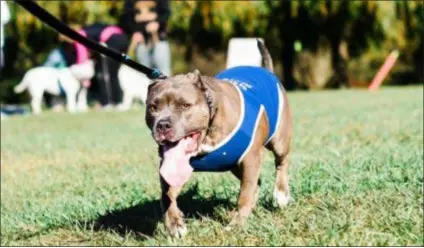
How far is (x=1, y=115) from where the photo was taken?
65.1 ft

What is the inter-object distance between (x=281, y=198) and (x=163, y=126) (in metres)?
1.44

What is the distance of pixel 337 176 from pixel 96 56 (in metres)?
15.5

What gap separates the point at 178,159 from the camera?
4387mm

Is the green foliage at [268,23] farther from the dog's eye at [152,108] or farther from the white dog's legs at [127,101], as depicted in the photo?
the dog's eye at [152,108]

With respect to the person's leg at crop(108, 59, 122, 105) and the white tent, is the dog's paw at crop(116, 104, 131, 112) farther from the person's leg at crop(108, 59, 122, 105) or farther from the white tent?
the white tent

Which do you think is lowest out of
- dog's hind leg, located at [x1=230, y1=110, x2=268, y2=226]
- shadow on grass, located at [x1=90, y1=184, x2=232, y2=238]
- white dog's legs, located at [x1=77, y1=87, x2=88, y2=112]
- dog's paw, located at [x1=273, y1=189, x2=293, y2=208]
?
white dog's legs, located at [x1=77, y1=87, x2=88, y2=112]

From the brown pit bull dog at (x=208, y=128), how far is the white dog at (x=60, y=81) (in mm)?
15420

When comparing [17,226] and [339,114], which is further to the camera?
[339,114]

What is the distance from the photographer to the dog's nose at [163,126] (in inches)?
165

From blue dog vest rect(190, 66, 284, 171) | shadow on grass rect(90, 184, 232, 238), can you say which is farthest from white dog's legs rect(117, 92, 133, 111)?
blue dog vest rect(190, 66, 284, 171)

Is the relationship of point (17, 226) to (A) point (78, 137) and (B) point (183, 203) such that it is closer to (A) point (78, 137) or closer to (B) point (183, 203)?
(B) point (183, 203)

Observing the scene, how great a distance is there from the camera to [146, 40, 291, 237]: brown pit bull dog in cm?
430

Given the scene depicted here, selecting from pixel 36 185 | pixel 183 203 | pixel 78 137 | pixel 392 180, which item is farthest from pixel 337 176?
pixel 78 137

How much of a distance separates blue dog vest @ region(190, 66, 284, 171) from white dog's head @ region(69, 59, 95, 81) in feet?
49.5
